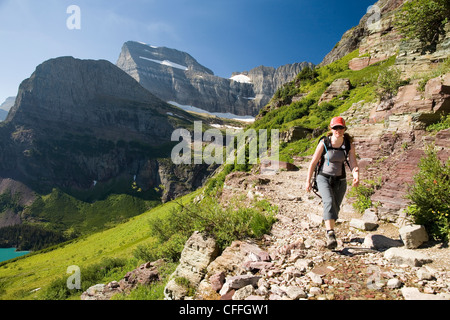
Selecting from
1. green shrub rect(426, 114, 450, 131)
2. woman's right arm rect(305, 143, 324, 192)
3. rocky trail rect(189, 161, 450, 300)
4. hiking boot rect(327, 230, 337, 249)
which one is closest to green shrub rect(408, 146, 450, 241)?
rocky trail rect(189, 161, 450, 300)

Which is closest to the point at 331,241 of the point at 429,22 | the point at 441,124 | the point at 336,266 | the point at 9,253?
the point at 336,266

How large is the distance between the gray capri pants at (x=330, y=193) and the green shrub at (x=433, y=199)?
6.20 ft

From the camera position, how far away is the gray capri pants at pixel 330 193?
18.1 ft

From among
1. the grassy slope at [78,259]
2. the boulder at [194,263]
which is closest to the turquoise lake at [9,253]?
the grassy slope at [78,259]

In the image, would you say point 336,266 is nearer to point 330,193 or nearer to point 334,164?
point 330,193

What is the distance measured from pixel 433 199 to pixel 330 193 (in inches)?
92.8

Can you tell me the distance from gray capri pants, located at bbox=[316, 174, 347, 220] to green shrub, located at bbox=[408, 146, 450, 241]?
6.20 feet

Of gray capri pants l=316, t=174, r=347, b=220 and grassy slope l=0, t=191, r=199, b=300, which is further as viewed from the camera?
grassy slope l=0, t=191, r=199, b=300

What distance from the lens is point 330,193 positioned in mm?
5633

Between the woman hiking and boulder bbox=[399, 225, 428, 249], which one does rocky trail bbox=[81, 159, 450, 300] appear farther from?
the woman hiking

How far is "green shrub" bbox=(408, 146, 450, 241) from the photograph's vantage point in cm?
511
